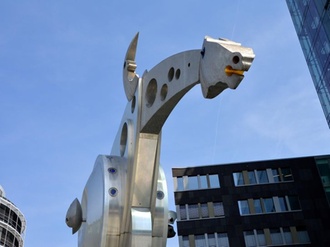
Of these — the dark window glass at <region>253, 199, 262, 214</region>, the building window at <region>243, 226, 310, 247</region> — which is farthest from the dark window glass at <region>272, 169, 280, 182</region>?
the building window at <region>243, 226, 310, 247</region>

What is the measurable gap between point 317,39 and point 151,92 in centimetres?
2180

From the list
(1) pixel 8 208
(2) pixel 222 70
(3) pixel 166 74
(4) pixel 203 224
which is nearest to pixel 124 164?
(3) pixel 166 74

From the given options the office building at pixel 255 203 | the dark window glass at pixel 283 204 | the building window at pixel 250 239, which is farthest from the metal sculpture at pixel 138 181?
the dark window glass at pixel 283 204

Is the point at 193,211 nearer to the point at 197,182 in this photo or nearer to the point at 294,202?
the point at 197,182

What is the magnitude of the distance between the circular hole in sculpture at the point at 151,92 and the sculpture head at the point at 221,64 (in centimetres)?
201

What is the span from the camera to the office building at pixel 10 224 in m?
57.1

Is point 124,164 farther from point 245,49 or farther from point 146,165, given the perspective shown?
point 245,49

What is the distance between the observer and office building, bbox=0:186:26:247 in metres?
57.1

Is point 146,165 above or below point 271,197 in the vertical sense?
below

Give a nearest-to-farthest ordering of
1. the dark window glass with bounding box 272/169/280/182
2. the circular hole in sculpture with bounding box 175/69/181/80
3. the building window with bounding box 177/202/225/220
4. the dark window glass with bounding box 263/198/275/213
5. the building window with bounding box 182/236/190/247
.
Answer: the circular hole in sculpture with bounding box 175/69/181/80 < the building window with bounding box 182/236/190/247 < the building window with bounding box 177/202/225/220 < the dark window glass with bounding box 263/198/275/213 < the dark window glass with bounding box 272/169/280/182

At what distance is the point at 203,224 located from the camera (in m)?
41.2

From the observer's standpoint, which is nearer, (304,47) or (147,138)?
(147,138)

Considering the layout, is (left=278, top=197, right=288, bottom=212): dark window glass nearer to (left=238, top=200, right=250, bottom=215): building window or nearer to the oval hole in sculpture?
(left=238, top=200, right=250, bottom=215): building window

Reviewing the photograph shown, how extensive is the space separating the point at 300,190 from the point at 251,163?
4.79 m
